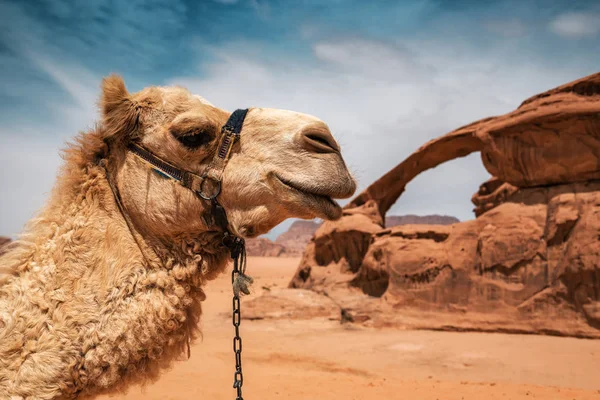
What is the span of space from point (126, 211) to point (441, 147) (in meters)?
12.5

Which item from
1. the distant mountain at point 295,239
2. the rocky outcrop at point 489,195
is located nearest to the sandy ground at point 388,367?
the rocky outcrop at point 489,195

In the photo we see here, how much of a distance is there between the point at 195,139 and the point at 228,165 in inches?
7.1

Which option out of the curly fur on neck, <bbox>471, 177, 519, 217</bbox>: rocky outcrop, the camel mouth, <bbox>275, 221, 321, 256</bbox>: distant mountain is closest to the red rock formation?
<bbox>275, 221, 321, 256</bbox>: distant mountain

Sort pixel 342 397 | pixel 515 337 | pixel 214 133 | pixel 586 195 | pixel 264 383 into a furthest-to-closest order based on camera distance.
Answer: pixel 586 195 → pixel 515 337 → pixel 264 383 → pixel 342 397 → pixel 214 133

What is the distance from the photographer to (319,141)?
1961 mm

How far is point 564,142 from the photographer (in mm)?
10305

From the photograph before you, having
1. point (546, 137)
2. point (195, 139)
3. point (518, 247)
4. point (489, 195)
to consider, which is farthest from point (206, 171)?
point (489, 195)

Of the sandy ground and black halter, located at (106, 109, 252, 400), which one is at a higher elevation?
black halter, located at (106, 109, 252, 400)

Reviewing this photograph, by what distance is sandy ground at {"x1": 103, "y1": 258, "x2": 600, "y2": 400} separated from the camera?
229 inches

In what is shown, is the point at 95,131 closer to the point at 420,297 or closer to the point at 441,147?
the point at 420,297

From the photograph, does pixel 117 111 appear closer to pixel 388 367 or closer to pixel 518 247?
pixel 388 367

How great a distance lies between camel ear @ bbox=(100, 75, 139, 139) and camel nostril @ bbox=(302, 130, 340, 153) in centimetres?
75

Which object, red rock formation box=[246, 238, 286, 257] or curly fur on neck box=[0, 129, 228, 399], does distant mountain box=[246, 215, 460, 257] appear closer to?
red rock formation box=[246, 238, 286, 257]

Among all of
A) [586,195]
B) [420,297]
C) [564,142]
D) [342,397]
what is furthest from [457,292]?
[342,397]
